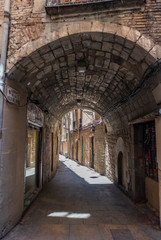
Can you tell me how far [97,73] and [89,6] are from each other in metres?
2.34

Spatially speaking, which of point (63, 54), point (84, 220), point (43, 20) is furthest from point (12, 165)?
point (43, 20)

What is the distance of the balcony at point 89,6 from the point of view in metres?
3.54

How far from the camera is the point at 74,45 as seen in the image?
4.06 meters

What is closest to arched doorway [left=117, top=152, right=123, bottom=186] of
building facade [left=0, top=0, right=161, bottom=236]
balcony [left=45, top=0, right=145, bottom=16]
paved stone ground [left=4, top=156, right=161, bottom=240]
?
paved stone ground [left=4, top=156, right=161, bottom=240]

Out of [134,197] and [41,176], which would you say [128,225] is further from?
[41,176]

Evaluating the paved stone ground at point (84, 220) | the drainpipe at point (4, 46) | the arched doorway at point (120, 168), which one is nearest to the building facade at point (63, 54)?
the drainpipe at point (4, 46)

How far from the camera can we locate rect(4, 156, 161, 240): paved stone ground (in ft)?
11.9

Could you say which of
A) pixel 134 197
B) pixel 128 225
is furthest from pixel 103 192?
pixel 128 225

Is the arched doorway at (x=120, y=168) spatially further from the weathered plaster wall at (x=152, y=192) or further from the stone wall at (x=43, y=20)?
the stone wall at (x=43, y=20)

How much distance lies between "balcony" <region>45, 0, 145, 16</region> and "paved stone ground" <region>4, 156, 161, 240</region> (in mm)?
4835

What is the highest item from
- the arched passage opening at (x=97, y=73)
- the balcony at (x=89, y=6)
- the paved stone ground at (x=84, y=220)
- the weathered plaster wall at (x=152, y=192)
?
the balcony at (x=89, y=6)

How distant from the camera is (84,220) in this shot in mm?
4344

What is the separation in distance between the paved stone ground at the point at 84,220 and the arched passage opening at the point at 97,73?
0.74 metres

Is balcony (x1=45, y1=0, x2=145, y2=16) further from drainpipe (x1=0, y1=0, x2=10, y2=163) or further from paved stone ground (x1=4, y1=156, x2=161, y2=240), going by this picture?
paved stone ground (x1=4, y1=156, x2=161, y2=240)
